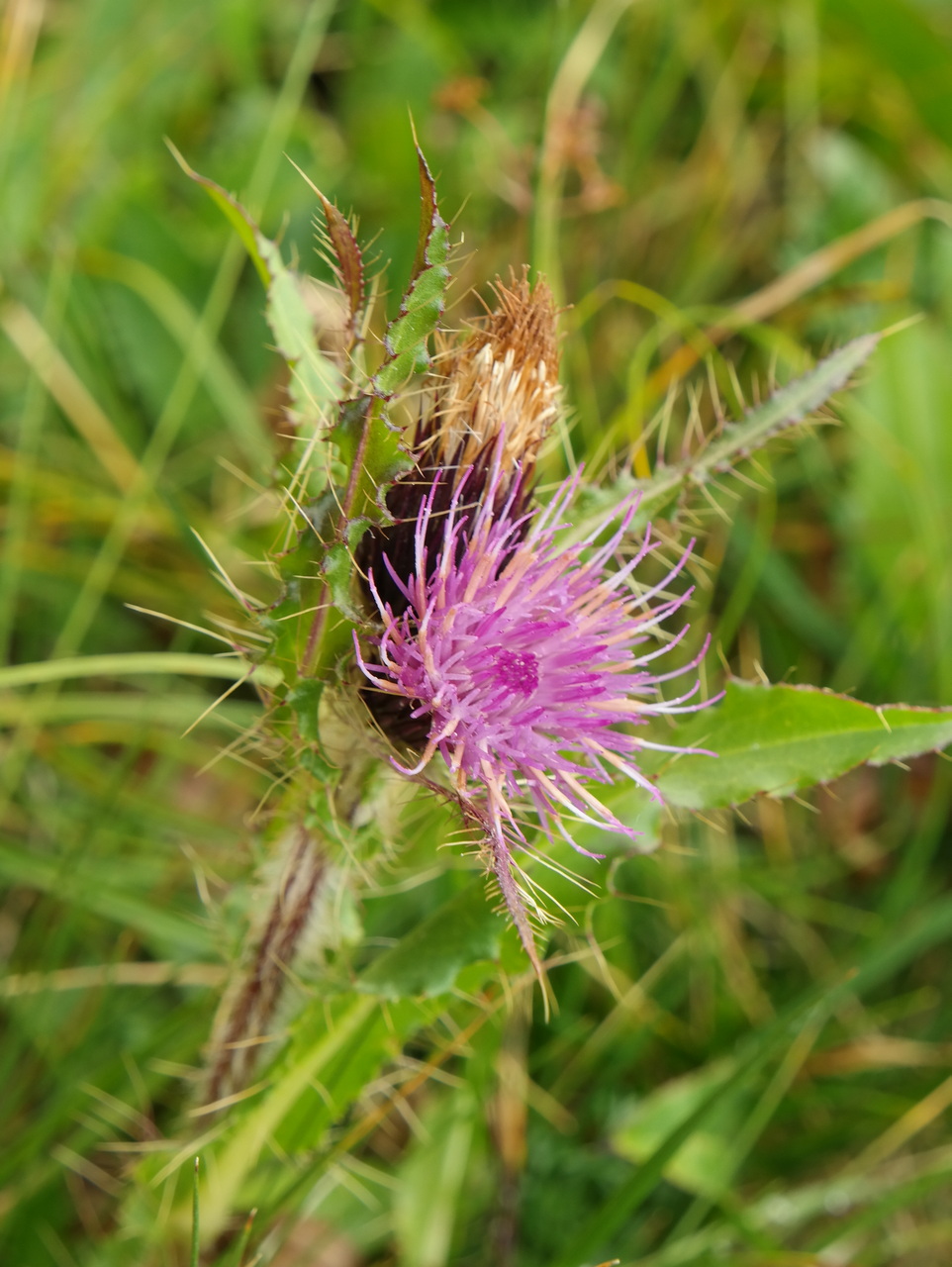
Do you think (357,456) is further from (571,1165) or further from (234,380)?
(234,380)

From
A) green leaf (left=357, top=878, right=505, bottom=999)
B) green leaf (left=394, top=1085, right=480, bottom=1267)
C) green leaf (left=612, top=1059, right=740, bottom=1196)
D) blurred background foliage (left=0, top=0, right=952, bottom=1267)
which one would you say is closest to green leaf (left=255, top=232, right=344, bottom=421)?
blurred background foliage (left=0, top=0, right=952, bottom=1267)

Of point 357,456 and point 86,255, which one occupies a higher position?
point 357,456

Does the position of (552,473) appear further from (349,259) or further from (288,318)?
(349,259)

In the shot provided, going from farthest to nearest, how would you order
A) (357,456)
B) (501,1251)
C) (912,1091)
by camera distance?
1. (912,1091)
2. (501,1251)
3. (357,456)

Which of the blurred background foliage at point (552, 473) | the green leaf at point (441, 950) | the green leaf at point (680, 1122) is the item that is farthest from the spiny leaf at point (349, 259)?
the green leaf at point (680, 1122)

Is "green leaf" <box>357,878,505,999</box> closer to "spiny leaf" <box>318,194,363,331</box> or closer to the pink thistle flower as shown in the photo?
the pink thistle flower

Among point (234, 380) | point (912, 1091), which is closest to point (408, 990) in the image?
point (912, 1091)
